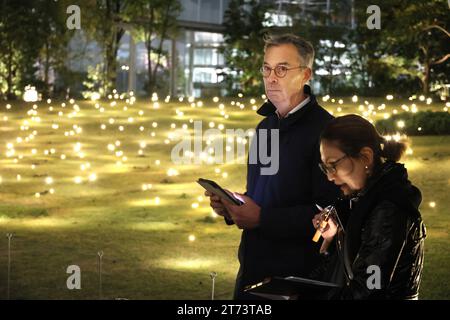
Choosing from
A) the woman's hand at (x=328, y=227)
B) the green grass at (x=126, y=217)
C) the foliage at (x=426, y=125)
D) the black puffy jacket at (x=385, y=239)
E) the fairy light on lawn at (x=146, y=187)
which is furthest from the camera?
the foliage at (x=426, y=125)

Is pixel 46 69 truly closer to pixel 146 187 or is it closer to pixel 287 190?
pixel 146 187

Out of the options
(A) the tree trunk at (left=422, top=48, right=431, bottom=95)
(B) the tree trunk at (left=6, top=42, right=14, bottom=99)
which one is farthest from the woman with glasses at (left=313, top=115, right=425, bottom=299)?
(B) the tree trunk at (left=6, top=42, right=14, bottom=99)

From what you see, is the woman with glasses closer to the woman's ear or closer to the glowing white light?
the woman's ear

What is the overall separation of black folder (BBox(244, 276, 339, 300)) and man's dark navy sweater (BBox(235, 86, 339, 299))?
578 millimetres

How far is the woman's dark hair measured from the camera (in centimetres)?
320

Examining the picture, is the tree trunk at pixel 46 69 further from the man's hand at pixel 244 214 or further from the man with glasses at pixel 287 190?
the man's hand at pixel 244 214

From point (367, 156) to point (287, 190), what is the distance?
0.90 m

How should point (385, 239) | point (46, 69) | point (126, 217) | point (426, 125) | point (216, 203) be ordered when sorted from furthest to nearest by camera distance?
point (46, 69) < point (426, 125) < point (126, 217) < point (216, 203) < point (385, 239)

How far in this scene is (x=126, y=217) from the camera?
32.7 feet

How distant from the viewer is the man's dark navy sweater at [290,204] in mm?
3979

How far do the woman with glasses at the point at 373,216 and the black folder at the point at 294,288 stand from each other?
0.05m

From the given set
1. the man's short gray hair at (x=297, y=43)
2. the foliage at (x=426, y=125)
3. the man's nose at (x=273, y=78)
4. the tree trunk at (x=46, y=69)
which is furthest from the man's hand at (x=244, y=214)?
the tree trunk at (x=46, y=69)

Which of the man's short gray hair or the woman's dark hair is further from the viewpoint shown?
the man's short gray hair

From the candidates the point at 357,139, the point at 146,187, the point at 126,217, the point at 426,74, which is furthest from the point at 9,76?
the point at 357,139
